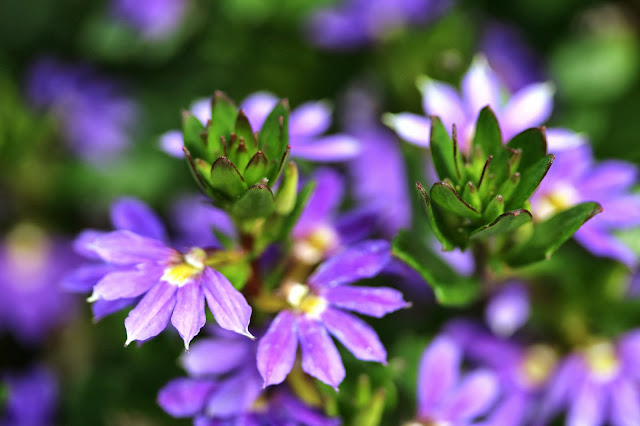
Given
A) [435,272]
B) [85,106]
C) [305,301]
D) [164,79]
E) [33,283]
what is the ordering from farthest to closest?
[164,79], [85,106], [33,283], [435,272], [305,301]

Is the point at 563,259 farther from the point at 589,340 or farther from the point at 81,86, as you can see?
the point at 81,86

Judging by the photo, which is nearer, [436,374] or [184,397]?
[184,397]

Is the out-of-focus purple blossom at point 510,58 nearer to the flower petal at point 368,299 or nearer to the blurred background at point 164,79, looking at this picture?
the blurred background at point 164,79

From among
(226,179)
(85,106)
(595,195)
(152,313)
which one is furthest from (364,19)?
(152,313)

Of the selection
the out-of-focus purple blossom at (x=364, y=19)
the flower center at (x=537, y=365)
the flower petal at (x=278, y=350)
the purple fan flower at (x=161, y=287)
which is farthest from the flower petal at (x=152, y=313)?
the out-of-focus purple blossom at (x=364, y=19)

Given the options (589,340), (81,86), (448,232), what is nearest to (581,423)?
(589,340)

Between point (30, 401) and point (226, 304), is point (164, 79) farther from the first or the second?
point (226, 304)

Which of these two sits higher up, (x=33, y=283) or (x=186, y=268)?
(x=186, y=268)
